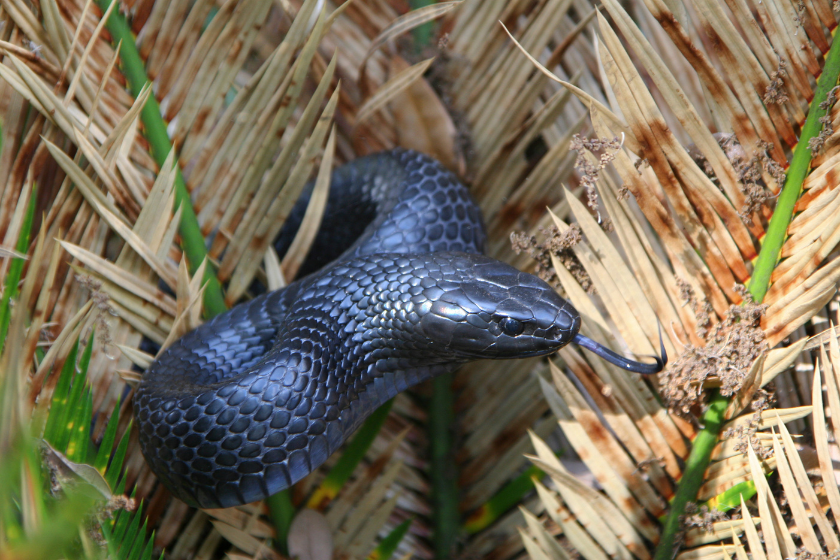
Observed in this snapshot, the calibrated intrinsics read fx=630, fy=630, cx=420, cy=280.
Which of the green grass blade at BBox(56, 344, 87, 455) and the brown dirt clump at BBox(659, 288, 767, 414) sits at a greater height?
the brown dirt clump at BBox(659, 288, 767, 414)

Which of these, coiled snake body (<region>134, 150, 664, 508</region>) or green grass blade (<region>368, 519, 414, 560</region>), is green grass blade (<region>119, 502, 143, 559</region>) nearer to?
coiled snake body (<region>134, 150, 664, 508</region>)

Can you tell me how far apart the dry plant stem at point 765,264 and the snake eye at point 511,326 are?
47 centimetres

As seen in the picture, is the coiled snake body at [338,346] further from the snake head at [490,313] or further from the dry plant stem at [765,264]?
the dry plant stem at [765,264]

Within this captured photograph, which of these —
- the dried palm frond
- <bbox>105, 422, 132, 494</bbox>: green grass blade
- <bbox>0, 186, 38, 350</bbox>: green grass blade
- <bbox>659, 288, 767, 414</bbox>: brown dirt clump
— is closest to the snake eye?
the dried palm frond

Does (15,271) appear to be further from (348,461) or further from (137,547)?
(348,461)

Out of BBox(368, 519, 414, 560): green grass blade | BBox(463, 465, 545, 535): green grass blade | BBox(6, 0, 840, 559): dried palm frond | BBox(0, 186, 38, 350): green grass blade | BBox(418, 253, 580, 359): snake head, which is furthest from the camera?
BBox(463, 465, 545, 535): green grass blade

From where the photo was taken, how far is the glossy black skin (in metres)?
1.46

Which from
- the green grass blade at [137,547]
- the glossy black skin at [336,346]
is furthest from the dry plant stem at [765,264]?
the green grass blade at [137,547]

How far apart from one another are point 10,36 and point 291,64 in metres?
0.70

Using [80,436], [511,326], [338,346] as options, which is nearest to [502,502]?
[511,326]

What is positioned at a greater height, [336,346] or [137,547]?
[336,346]

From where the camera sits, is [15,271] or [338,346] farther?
[338,346]

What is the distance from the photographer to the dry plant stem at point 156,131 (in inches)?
65.2

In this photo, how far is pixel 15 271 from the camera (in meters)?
1.38
